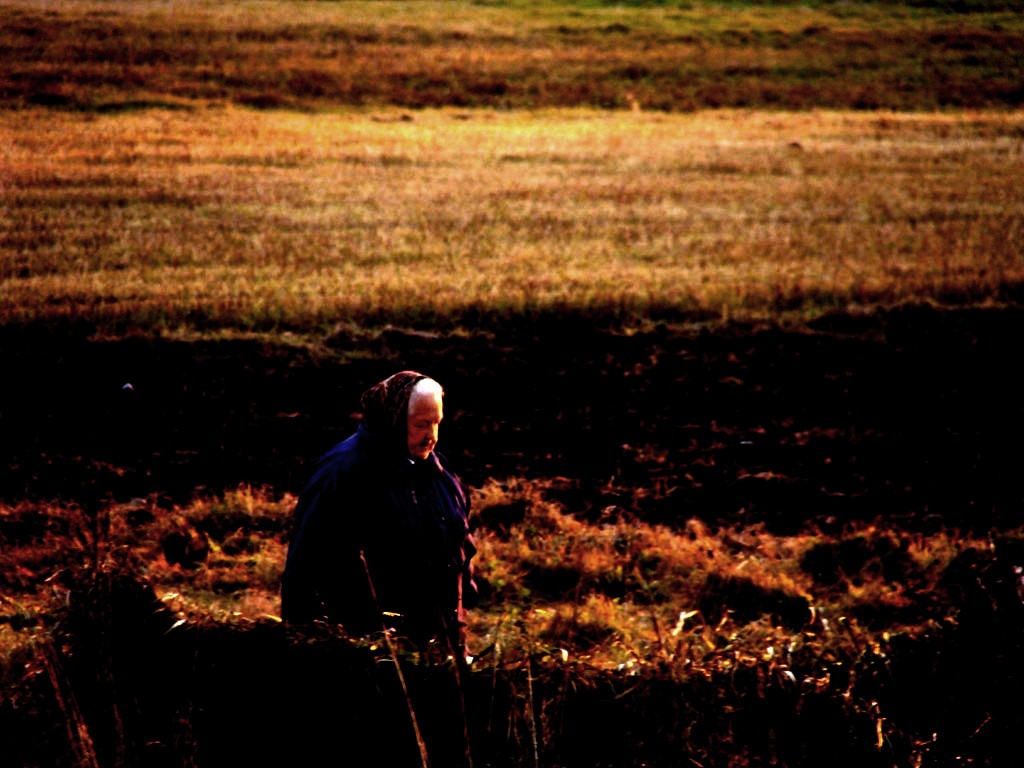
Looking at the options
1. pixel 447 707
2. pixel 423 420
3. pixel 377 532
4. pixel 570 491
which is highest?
pixel 423 420

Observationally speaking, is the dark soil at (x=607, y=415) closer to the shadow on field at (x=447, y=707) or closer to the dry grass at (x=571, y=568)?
the dry grass at (x=571, y=568)

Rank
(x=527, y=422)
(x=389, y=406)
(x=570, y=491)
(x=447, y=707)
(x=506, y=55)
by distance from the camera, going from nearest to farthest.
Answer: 1. (x=447, y=707)
2. (x=389, y=406)
3. (x=570, y=491)
4. (x=527, y=422)
5. (x=506, y=55)

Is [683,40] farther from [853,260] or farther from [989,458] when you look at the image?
[989,458]

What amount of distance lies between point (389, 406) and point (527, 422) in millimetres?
5112

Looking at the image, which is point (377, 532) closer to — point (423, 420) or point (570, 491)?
point (423, 420)

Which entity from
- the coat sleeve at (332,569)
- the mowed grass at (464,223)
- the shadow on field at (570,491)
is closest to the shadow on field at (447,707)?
the shadow on field at (570,491)

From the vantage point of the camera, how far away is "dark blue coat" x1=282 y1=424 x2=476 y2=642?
13.8 feet

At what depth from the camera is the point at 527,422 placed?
364 inches

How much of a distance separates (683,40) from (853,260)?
32740 millimetres

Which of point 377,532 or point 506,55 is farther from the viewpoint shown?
point 506,55

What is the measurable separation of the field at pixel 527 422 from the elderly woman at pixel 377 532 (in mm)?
342

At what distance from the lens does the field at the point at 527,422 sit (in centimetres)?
366

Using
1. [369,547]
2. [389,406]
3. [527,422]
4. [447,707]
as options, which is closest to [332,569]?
[369,547]

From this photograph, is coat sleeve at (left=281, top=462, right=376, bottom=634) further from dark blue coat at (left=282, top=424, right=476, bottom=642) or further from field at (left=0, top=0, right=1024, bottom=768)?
field at (left=0, top=0, right=1024, bottom=768)
